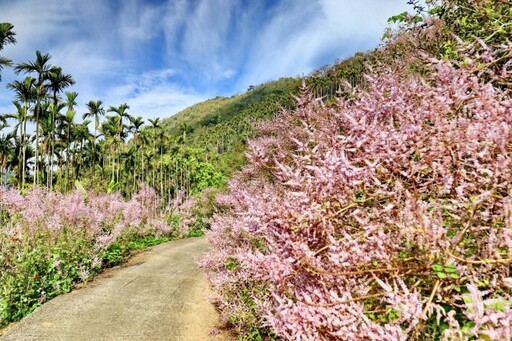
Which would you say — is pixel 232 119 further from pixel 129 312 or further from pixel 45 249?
pixel 129 312

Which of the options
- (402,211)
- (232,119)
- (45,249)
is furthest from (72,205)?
(232,119)

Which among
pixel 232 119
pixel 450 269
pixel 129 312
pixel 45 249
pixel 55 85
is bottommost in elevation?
pixel 129 312

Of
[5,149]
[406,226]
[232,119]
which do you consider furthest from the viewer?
[232,119]

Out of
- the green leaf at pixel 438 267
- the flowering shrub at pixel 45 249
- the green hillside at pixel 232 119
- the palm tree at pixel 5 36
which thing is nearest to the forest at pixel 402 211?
the green leaf at pixel 438 267

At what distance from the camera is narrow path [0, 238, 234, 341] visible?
6.50 metres

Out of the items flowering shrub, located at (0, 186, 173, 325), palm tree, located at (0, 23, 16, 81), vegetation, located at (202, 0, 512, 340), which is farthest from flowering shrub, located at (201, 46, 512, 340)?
palm tree, located at (0, 23, 16, 81)

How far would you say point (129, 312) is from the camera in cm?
748

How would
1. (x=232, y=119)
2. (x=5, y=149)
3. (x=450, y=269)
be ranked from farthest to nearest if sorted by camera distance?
(x=232, y=119) → (x=5, y=149) → (x=450, y=269)

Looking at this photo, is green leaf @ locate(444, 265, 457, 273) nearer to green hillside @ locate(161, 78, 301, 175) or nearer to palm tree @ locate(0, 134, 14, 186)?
palm tree @ locate(0, 134, 14, 186)

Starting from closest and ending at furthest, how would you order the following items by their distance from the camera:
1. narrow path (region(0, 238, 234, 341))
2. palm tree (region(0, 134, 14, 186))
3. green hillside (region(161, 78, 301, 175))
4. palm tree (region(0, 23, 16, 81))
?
narrow path (region(0, 238, 234, 341)), palm tree (region(0, 23, 16, 81)), palm tree (region(0, 134, 14, 186)), green hillside (region(161, 78, 301, 175))

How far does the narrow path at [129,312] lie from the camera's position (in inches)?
256

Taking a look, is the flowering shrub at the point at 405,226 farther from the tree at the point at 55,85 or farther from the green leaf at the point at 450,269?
the tree at the point at 55,85

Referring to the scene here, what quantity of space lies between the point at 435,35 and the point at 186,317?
7.49 metres

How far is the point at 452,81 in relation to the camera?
210cm
